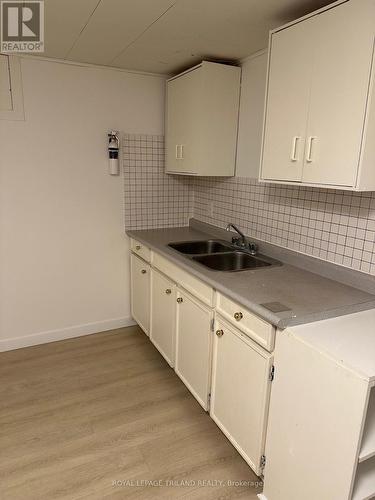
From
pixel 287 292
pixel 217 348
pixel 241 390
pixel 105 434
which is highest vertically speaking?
pixel 287 292

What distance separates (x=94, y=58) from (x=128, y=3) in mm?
950

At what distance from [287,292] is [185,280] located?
65cm

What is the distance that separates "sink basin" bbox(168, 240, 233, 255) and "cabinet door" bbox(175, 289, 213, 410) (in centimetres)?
52

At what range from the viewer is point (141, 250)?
275 cm

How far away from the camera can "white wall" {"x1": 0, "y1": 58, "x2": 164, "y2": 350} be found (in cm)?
252

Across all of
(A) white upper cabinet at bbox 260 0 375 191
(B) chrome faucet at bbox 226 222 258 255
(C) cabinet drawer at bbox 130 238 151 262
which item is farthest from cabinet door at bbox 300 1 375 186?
(C) cabinet drawer at bbox 130 238 151 262

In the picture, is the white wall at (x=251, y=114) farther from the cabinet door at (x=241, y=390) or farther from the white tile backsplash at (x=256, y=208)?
the cabinet door at (x=241, y=390)

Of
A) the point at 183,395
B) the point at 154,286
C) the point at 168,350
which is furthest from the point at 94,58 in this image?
the point at 183,395

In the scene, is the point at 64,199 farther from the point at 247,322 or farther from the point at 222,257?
the point at 247,322

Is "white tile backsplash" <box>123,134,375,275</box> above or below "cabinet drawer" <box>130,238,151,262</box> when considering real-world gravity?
above

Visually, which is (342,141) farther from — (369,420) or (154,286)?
(154,286)

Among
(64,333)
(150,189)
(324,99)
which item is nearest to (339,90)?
(324,99)

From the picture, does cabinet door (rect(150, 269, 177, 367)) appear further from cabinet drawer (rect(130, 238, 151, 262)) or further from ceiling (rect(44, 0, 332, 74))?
ceiling (rect(44, 0, 332, 74))

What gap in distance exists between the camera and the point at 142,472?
1706 millimetres
